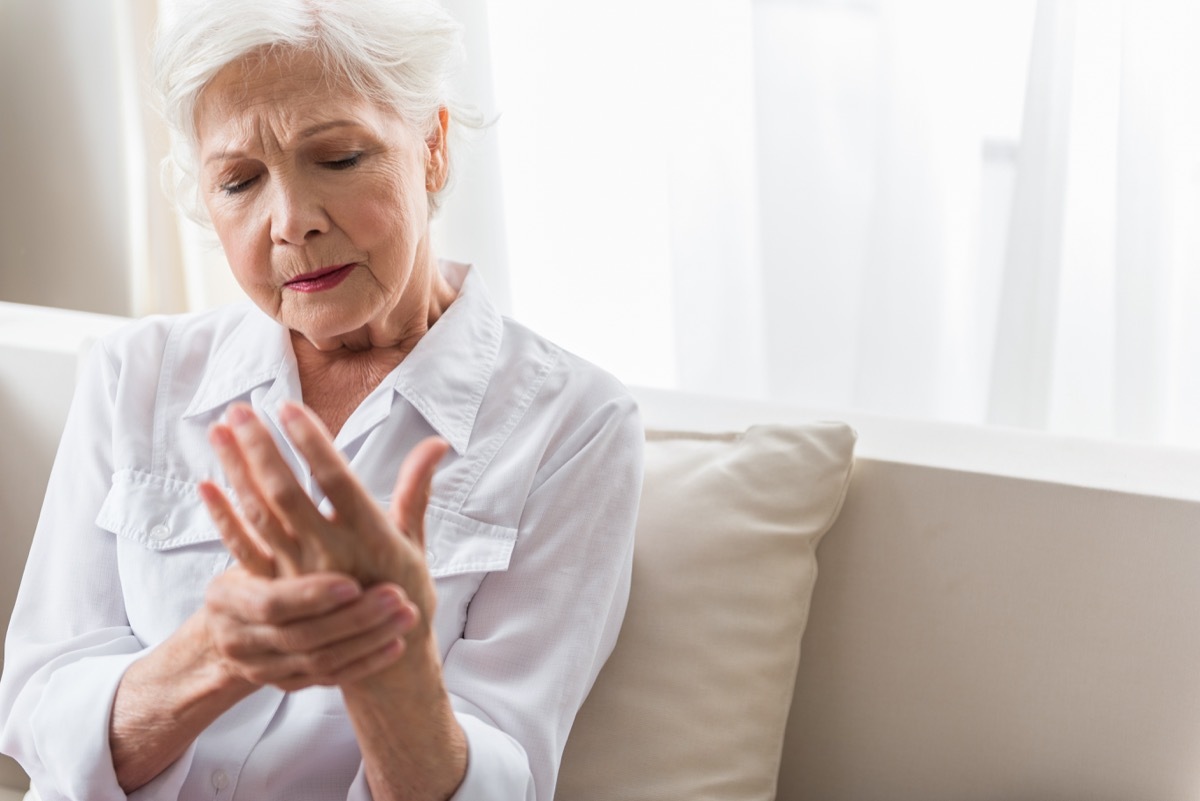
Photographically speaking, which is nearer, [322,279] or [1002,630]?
[322,279]

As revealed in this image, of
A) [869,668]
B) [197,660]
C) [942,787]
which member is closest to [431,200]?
[197,660]

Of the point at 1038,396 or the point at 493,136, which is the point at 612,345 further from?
the point at 1038,396

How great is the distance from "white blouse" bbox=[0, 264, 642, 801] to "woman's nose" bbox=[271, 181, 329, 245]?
173 mm

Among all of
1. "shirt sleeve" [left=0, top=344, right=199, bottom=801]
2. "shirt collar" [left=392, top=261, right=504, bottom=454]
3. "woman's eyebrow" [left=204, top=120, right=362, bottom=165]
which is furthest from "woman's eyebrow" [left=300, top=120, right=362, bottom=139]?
"shirt sleeve" [left=0, top=344, right=199, bottom=801]

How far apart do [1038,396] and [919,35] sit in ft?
1.79

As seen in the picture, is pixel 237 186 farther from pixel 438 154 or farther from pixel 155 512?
pixel 155 512

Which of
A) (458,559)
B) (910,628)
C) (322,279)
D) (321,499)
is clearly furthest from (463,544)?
(910,628)

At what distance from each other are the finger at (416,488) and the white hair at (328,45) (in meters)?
0.50

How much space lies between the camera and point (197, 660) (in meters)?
1.04

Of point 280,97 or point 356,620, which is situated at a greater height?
point 280,97

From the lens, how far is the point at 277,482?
2.76 ft

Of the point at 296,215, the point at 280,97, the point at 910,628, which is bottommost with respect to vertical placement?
the point at 910,628

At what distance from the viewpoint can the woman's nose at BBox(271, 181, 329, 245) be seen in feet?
3.93

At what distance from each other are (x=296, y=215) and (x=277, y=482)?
1.42ft
